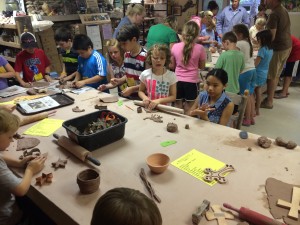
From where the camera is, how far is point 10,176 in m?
1.19

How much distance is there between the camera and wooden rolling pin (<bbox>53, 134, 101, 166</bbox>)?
1342 mm

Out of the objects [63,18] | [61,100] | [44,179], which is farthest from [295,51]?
[44,179]

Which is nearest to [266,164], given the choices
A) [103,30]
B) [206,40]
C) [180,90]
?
[180,90]

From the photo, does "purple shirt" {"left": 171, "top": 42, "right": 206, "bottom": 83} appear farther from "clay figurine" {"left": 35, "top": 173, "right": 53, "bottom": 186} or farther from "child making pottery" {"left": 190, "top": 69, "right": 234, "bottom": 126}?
"clay figurine" {"left": 35, "top": 173, "right": 53, "bottom": 186}

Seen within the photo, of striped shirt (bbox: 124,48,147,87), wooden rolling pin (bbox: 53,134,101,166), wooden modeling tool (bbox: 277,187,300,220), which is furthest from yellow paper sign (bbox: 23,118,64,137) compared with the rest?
wooden modeling tool (bbox: 277,187,300,220)

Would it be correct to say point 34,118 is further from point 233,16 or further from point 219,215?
point 233,16

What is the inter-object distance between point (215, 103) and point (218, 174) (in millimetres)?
828

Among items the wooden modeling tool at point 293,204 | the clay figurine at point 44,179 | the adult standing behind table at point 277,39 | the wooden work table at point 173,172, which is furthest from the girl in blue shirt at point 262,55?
the clay figurine at point 44,179

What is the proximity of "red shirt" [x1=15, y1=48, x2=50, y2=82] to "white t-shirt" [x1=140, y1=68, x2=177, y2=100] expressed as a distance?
4.88 ft

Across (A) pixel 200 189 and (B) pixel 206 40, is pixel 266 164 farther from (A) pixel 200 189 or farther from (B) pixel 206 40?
(B) pixel 206 40

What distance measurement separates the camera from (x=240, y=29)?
10.9ft

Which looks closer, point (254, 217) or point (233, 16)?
point (254, 217)

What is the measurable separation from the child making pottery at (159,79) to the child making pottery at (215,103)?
0.33 metres

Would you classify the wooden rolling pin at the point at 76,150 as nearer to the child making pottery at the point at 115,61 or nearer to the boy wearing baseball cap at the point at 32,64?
the child making pottery at the point at 115,61
